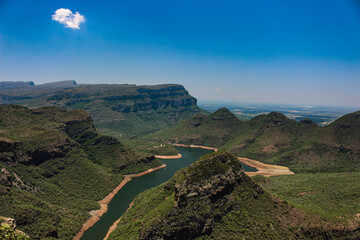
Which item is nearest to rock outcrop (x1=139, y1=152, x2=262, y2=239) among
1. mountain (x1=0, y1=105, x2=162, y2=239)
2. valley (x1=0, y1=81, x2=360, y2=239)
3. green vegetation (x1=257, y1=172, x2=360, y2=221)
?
valley (x1=0, y1=81, x2=360, y2=239)

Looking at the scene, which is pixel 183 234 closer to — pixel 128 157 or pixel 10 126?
pixel 128 157

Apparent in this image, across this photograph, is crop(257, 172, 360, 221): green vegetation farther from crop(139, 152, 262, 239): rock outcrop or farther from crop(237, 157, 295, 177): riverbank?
crop(237, 157, 295, 177): riverbank

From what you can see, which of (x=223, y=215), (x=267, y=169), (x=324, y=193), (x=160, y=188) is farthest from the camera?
(x=267, y=169)

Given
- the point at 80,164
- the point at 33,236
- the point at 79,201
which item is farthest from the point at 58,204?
the point at 80,164

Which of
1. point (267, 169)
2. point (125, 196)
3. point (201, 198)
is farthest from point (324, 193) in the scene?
point (125, 196)

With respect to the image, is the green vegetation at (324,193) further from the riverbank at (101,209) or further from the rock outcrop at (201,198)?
the riverbank at (101,209)

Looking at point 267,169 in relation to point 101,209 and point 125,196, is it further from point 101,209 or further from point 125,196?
point 101,209

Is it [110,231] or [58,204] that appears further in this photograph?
[58,204]
